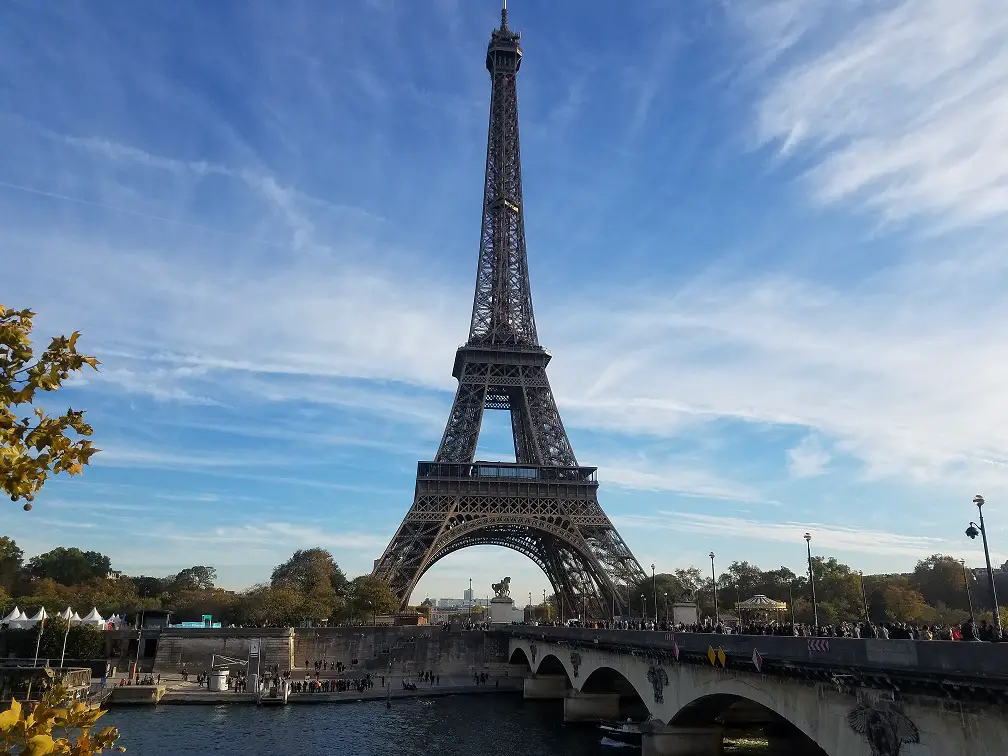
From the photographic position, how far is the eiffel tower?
72.4m

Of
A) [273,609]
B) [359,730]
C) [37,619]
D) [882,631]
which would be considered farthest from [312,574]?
[882,631]

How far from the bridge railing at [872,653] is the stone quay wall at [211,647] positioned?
4912 centimetres

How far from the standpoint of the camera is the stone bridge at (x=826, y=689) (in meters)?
15.4

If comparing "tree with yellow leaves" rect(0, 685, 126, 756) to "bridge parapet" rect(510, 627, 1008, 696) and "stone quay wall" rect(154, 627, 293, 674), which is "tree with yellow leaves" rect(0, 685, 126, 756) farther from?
"stone quay wall" rect(154, 627, 293, 674)

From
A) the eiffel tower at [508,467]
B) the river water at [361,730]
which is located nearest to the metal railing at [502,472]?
the eiffel tower at [508,467]

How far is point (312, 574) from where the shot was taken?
105m

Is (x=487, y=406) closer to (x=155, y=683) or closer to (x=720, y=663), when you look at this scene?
(x=155, y=683)

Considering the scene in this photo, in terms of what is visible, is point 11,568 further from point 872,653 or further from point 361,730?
point 872,653

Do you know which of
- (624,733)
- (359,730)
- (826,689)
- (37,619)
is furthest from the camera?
(37,619)

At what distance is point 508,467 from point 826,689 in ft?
188

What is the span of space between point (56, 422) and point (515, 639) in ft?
221

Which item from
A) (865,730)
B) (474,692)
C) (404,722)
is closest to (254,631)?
(474,692)

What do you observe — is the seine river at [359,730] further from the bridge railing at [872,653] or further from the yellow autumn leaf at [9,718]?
the yellow autumn leaf at [9,718]

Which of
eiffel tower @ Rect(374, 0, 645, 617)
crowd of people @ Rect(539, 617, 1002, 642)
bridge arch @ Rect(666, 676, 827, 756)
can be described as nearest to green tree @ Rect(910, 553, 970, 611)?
eiffel tower @ Rect(374, 0, 645, 617)
